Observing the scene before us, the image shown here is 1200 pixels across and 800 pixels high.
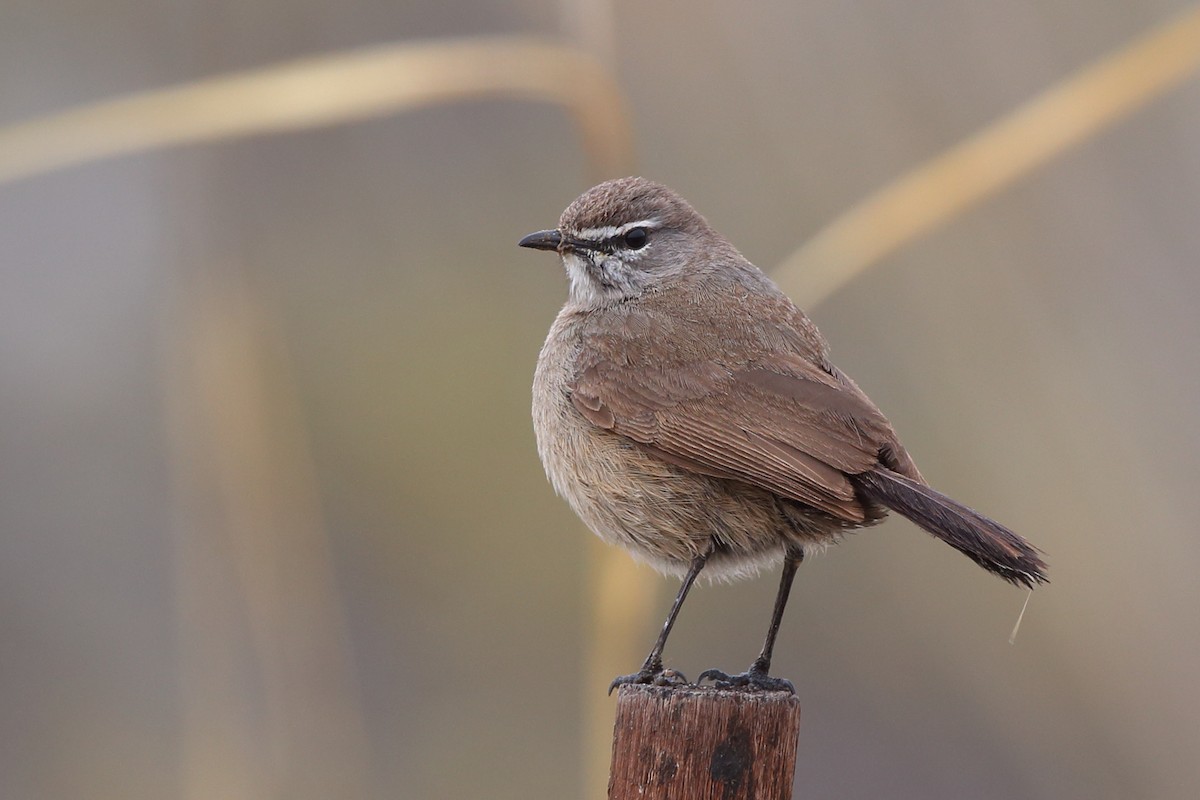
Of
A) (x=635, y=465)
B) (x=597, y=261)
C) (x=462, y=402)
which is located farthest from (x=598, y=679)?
(x=462, y=402)

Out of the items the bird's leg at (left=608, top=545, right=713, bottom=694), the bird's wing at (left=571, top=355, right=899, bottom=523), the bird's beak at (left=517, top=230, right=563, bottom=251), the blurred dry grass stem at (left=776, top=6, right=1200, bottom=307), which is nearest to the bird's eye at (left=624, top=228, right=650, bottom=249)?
the bird's beak at (left=517, top=230, right=563, bottom=251)

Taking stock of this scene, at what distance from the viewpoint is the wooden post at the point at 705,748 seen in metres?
3.28

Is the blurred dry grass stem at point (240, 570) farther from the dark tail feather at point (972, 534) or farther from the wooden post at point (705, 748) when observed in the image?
the dark tail feather at point (972, 534)

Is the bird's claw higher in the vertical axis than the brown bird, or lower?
Result: lower

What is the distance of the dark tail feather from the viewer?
10.9ft

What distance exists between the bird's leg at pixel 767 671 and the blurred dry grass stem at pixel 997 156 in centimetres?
81

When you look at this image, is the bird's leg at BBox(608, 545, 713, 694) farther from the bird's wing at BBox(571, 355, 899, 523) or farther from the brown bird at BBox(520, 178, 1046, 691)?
the bird's wing at BBox(571, 355, 899, 523)

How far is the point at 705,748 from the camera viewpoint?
130 inches

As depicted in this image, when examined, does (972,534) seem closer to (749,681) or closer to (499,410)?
(749,681)

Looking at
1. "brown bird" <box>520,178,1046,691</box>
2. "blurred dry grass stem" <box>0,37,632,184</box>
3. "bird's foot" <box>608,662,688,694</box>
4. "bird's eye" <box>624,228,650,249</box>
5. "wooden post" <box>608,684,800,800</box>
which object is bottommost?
"wooden post" <box>608,684,800,800</box>

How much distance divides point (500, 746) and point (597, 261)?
3.51 m

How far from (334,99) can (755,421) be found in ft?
5.24

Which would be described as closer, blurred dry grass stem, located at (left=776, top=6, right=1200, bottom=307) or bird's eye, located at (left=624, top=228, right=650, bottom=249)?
blurred dry grass stem, located at (left=776, top=6, right=1200, bottom=307)

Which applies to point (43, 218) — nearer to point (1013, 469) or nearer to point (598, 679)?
point (598, 679)
